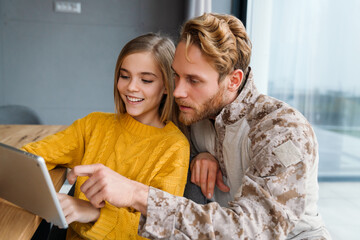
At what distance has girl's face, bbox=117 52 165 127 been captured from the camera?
51.2 inches

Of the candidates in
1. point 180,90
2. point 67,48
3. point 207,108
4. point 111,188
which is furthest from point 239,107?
point 67,48

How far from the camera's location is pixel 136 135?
4.53ft

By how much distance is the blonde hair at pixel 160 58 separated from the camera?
132cm

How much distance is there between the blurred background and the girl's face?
247 centimetres

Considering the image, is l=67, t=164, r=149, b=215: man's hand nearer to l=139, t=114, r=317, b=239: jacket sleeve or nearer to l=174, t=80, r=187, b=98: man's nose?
l=139, t=114, r=317, b=239: jacket sleeve

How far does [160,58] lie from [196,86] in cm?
18

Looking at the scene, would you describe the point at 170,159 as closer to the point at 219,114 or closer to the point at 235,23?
the point at 219,114

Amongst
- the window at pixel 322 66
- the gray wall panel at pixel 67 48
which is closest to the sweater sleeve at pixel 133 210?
the window at pixel 322 66

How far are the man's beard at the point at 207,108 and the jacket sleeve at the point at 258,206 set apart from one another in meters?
0.30

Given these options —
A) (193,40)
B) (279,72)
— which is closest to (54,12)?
(279,72)

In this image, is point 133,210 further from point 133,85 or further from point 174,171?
point 133,85

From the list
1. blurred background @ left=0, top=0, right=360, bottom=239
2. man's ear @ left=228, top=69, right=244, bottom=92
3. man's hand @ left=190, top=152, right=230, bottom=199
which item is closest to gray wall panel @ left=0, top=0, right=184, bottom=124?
blurred background @ left=0, top=0, right=360, bottom=239

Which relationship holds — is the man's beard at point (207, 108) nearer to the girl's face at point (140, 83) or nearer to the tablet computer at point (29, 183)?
the girl's face at point (140, 83)

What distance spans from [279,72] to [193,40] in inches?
104
